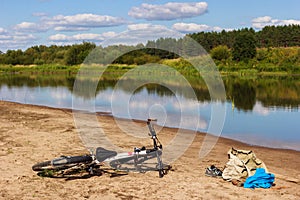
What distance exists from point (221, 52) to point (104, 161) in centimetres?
7277

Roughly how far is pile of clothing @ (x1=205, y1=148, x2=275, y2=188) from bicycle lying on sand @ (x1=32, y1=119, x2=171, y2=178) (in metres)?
1.19

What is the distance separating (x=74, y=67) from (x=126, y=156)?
250ft

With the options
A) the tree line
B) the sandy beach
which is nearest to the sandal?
the sandy beach

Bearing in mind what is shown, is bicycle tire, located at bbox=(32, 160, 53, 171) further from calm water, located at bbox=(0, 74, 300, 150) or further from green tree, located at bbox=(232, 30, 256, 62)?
green tree, located at bbox=(232, 30, 256, 62)

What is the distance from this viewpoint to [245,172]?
7.57m

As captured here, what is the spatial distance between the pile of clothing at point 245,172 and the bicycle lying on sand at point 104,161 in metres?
1.19

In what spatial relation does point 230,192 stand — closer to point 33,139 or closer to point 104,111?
point 33,139

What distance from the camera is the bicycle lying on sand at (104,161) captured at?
7.50 metres

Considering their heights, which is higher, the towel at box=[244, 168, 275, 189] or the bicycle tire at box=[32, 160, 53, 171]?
the bicycle tire at box=[32, 160, 53, 171]

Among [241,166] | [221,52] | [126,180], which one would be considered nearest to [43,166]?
[126,180]

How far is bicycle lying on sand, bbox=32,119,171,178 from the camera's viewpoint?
24.6 ft

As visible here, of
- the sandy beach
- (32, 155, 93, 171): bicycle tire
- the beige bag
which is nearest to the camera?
the sandy beach

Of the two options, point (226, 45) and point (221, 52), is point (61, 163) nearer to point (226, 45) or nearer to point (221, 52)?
point (221, 52)

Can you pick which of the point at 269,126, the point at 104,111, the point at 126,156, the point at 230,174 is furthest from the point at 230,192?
the point at 104,111
